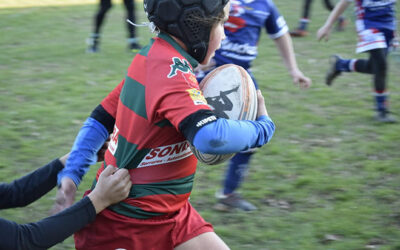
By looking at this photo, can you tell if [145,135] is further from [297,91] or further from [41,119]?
[297,91]

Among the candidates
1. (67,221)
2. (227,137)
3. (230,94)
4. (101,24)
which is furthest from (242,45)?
(101,24)

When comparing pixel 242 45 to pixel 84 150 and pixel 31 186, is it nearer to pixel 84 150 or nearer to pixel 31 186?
pixel 84 150

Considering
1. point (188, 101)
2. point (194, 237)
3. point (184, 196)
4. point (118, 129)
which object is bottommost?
point (194, 237)

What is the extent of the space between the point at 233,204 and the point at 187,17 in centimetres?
259

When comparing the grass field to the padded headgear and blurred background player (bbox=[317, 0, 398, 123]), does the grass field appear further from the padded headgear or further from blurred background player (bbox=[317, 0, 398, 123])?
the padded headgear

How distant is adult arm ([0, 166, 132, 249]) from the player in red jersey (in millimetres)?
98

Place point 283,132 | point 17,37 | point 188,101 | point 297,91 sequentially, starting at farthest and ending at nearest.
A: point 17,37 → point 297,91 → point 283,132 → point 188,101

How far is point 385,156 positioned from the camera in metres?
5.39

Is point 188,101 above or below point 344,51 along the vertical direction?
above

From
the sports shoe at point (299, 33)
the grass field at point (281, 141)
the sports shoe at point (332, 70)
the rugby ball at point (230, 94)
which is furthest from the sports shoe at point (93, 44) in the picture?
the rugby ball at point (230, 94)

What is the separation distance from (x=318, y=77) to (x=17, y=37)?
601 centimetres

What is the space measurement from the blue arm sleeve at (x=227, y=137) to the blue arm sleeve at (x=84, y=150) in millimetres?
830

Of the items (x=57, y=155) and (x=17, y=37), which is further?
(x=17, y=37)

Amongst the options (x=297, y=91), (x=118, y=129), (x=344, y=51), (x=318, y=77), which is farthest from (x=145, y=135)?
(x=344, y=51)
